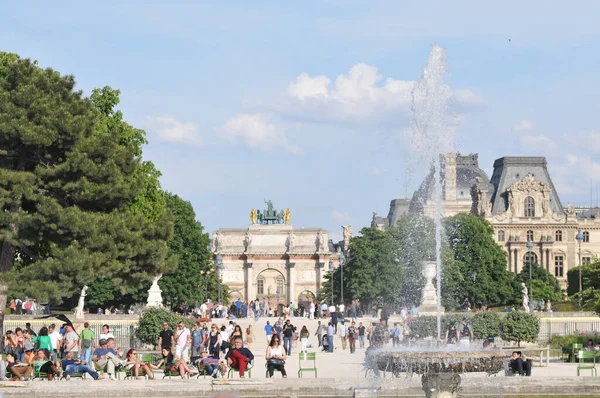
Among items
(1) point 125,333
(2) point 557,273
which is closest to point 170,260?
(1) point 125,333

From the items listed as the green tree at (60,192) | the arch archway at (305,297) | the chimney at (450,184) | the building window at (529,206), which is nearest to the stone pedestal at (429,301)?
the green tree at (60,192)

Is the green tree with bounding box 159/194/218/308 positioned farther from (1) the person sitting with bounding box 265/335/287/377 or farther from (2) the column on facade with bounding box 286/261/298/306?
(1) the person sitting with bounding box 265/335/287/377

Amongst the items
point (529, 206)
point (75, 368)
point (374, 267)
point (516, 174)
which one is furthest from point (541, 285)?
point (75, 368)

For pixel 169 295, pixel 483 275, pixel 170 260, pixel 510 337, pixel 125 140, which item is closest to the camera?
pixel 170 260

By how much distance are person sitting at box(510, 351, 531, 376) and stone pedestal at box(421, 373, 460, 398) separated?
8.16 m

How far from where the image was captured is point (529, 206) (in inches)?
5015

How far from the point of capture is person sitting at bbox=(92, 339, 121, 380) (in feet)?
93.7

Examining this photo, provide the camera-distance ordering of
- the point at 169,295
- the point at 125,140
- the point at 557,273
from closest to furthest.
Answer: the point at 125,140
the point at 169,295
the point at 557,273

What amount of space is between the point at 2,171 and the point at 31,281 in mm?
Answer: 3212

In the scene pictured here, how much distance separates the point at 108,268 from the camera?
35.6m

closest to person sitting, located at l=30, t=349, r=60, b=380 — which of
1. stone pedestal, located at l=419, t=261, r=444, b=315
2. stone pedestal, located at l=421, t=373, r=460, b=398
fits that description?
stone pedestal, located at l=421, t=373, r=460, b=398

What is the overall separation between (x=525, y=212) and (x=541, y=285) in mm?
28681

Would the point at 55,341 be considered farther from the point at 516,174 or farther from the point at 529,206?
the point at 516,174

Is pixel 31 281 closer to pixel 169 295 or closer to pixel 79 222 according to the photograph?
pixel 79 222
